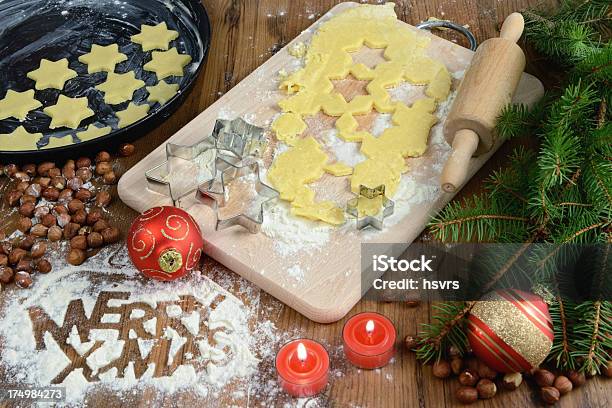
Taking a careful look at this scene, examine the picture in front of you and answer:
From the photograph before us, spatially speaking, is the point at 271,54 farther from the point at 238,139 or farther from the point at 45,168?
the point at 45,168

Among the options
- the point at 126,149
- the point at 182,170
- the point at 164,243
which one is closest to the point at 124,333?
the point at 164,243

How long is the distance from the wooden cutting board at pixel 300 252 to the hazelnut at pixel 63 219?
0.12 m

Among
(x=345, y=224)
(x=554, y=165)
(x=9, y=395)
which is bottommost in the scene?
(x=9, y=395)

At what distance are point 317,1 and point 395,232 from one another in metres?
0.93

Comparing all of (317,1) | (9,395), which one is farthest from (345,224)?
(317,1)

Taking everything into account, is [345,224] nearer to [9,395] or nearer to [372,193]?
[372,193]

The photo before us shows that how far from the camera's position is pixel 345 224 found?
4.97 feet

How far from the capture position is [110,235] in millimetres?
1560

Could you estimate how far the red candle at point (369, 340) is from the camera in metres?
1.32

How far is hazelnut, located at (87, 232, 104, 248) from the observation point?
155 cm

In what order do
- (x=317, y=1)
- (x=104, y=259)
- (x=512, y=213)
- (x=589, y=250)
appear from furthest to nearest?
(x=317, y=1), (x=104, y=259), (x=512, y=213), (x=589, y=250)

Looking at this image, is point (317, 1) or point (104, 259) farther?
point (317, 1)

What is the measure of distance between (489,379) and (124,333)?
685 millimetres

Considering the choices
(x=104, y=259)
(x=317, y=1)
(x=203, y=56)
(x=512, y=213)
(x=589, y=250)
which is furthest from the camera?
(x=317, y=1)
